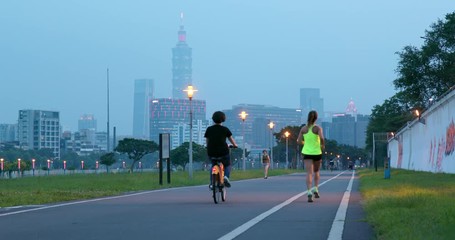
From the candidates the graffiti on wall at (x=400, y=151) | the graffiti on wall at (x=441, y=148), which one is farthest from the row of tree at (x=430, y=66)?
the graffiti on wall at (x=441, y=148)

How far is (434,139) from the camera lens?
53.6 meters

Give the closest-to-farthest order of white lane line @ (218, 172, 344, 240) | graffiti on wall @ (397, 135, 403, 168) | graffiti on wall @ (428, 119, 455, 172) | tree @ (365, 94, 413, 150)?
white lane line @ (218, 172, 344, 240)
graffiti on wall @ (428, 119, 455, 172)
graffiti on wall @ (397, 135, 403, 168)
tree @ (365, 94, 413, 150)

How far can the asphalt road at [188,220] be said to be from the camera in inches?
419

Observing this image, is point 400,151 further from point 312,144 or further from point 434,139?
point 312,144

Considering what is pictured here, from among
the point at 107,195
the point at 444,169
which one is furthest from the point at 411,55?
the point at 107,195

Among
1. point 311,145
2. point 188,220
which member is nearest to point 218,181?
point 311,145

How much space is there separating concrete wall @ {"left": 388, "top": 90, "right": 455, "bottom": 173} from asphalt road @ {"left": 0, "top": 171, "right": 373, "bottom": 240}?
28.3m

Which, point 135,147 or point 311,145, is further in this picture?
point 135,147

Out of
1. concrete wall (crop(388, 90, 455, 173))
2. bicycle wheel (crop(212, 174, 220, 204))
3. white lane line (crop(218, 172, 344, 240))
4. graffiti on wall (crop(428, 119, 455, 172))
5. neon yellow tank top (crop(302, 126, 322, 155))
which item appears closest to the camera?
white lane line (crop(218, 172, 344, 240))

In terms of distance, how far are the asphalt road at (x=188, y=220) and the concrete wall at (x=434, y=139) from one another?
28.3 metres

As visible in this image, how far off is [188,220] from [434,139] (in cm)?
4284

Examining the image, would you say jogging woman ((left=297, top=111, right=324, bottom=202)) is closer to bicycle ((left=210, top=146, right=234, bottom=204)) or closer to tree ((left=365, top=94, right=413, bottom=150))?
bicycle ((left=210, top=146, right=234, bottom=204))

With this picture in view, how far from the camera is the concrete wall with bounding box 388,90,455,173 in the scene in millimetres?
44906

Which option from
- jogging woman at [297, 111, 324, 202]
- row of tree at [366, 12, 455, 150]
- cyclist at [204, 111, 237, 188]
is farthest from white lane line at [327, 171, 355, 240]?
row of tree at [366, 12, 455, 150]
